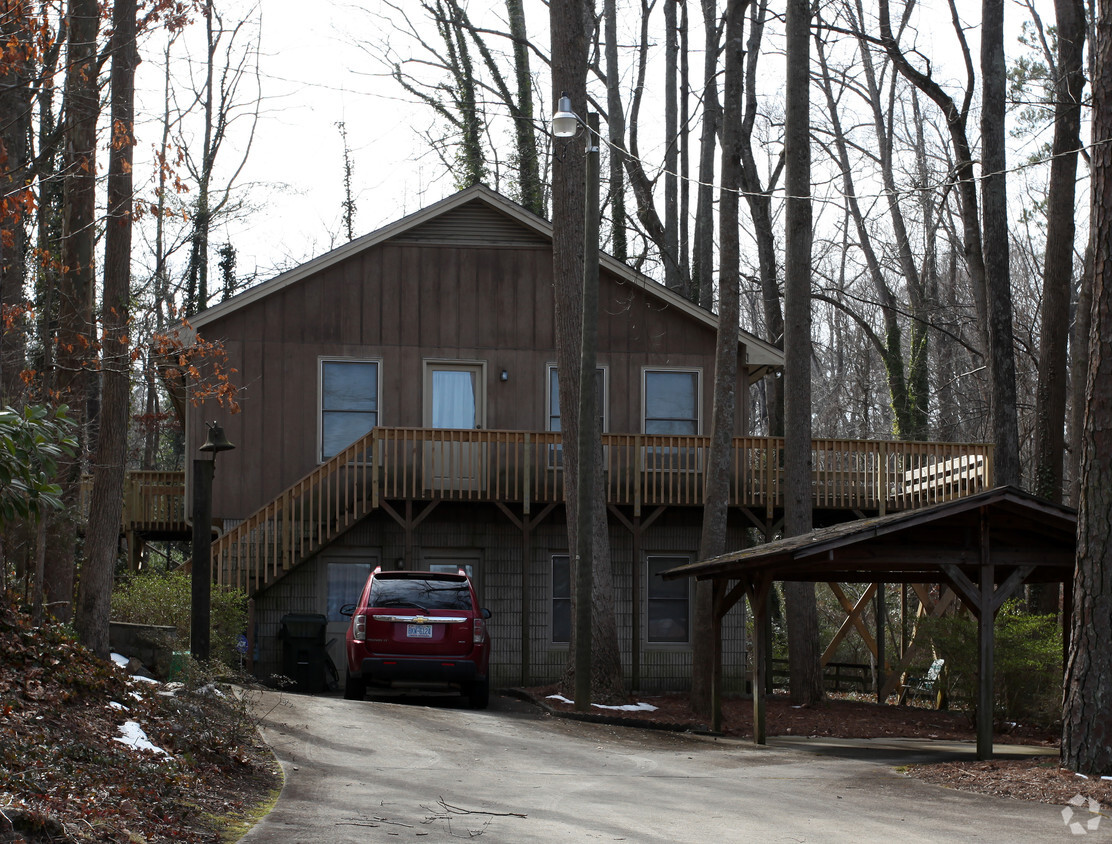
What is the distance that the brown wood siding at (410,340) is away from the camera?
2298cm

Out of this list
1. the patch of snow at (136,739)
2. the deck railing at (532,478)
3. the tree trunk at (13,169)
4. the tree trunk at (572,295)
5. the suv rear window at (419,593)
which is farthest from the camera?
the deck railing at (532,478)

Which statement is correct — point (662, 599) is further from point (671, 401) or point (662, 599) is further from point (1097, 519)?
point (1097, 519)

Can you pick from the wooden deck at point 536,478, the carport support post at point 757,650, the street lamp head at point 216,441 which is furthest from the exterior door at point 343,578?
the carport support post at point 757,650

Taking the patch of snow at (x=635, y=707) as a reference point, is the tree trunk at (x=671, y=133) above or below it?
above

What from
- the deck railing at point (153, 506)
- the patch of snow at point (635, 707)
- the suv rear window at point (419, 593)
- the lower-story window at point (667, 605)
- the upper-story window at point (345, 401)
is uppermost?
the upper-story window at point (345, 401)

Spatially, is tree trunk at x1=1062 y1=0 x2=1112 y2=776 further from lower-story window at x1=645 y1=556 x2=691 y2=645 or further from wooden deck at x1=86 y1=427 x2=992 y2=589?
lower-story window at x1=645 y1=556 x2=691 y2=645

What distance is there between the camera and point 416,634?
641 inches

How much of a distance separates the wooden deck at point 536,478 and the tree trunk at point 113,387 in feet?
17.9

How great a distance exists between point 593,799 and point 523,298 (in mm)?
15204

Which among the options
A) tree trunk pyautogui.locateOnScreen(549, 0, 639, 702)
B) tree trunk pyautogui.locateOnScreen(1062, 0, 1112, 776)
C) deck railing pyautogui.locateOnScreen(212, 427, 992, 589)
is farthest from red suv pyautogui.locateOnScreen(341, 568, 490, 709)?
tree trunk pyautogui.locateOnScreen(1062, 0, 1112, 776)

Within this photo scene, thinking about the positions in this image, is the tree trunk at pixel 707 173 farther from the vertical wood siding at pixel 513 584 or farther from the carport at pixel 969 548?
the carport at pixel 969 548

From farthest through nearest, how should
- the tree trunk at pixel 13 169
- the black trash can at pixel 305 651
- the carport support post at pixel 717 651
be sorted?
the black trash can at pixel 305 651 → the carport support post at pixel 717 651 → the tree trunk at pixel 13 169

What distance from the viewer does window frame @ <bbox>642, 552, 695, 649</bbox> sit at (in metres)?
23.3

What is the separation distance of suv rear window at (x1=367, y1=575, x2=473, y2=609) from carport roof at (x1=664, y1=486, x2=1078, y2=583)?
4047 mm
